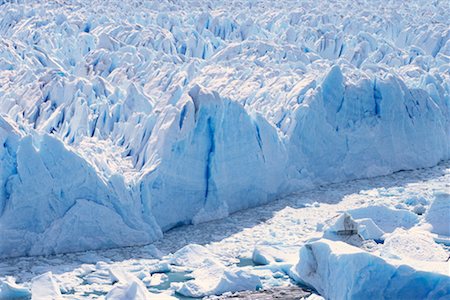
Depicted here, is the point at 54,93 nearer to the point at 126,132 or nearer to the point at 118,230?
the point at 126,132

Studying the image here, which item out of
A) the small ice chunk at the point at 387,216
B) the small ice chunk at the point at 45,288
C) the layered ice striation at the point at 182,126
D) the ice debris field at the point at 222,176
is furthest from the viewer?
the small ice chunk at the point at 387,216

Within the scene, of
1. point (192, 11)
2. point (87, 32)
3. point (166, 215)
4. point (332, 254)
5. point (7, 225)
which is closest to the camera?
point (332, 254)

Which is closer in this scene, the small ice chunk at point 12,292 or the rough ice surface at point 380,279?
the rough ice surface at point 380,279

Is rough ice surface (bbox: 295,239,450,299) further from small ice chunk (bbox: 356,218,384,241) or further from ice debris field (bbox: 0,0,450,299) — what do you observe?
small ice chunk (bbox: 356,218,384,241)

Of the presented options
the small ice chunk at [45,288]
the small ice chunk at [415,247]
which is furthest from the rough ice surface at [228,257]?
the small ice chunk at [45,288]

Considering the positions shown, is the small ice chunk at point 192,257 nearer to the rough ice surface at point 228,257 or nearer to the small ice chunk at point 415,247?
the rough ice surface at point 228,257

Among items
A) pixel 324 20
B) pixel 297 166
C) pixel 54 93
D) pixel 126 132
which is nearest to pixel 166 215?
pixel 126 132

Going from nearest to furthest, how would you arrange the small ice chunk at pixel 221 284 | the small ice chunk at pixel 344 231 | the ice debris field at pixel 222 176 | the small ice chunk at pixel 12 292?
1. the small ice chunk at pixel 12 292
2. the small ice chunk at pixel 221 284
3. the ice debris field at pixel 222 176
4. the small ice chunk at pixel 344 231

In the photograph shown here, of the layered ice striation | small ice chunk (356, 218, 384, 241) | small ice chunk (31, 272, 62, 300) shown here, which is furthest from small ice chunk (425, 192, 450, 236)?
small ice chunk (31, 272, 62, 300)
